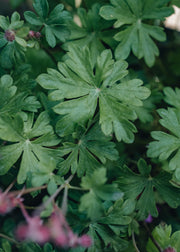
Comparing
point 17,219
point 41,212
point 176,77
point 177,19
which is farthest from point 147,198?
point 177,19

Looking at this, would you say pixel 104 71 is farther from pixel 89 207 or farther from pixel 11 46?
pixel 89 207

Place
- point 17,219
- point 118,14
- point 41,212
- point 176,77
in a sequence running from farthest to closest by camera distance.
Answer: point 176,77
point 17,219
point 118,14
point 41,212

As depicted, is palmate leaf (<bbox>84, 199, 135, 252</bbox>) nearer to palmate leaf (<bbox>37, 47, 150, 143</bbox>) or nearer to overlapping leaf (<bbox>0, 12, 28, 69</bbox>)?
palmate leaf (<bbox>37, 47, 150, 143</bbox>)

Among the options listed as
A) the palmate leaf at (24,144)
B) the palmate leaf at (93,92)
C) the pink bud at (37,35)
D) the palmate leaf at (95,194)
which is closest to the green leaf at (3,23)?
the pink bud at (37,35)

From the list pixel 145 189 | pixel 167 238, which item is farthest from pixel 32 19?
pixel 167 238

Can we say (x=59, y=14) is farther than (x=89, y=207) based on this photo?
Yes
